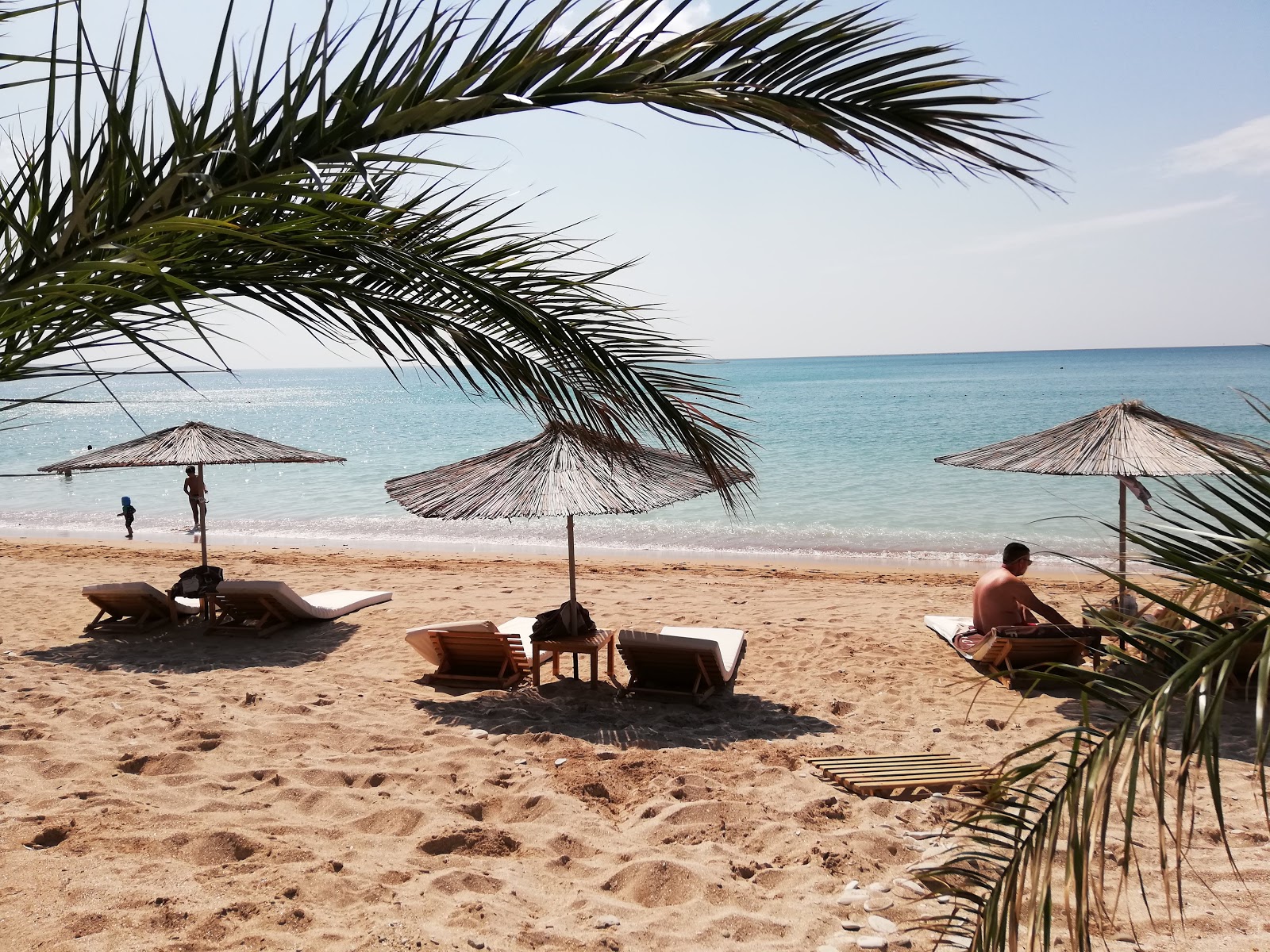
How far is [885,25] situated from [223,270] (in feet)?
5.68

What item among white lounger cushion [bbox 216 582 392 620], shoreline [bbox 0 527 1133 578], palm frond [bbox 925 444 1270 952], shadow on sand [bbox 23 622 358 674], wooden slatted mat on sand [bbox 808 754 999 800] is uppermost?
palm frond [bbox 925 444 1270 952]

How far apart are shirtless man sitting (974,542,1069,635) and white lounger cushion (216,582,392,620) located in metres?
6.30

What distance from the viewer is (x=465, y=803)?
15.4 feet

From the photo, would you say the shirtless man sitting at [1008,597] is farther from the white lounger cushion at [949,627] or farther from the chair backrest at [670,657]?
the chair backrest at [670,657]

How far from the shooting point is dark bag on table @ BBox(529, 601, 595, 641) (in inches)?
281

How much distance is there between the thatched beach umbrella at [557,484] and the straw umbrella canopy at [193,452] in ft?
8.58

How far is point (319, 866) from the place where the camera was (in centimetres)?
386

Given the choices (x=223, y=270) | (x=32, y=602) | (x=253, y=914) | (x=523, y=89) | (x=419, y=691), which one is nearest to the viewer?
(x=523, y=89)

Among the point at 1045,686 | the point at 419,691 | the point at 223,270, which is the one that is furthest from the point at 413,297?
the point at 1045,686

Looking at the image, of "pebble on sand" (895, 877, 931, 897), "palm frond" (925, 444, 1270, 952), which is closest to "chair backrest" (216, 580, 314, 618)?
"pebble on sand" (895, 877, 931, 897)

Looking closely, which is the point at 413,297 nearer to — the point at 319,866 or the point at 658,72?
the point at 658,72

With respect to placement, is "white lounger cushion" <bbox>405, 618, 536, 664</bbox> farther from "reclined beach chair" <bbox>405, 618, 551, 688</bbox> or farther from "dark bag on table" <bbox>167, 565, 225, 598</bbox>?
"dark bag on table" <bbox>167, 565, 225, 598</bbox>

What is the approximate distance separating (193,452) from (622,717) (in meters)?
5.54

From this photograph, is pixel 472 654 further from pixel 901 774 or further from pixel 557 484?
pixel 901 774
